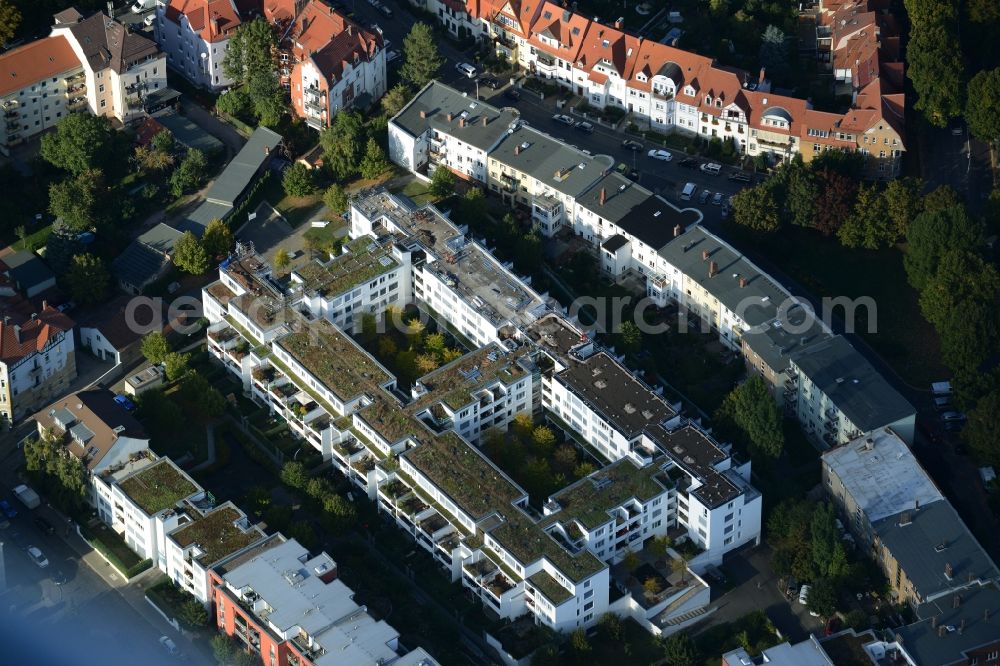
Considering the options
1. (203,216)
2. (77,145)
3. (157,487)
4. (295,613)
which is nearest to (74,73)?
(77,145)

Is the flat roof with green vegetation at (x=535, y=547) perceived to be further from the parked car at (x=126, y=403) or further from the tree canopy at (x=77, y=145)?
the tree canopy at (x=77, y=145)

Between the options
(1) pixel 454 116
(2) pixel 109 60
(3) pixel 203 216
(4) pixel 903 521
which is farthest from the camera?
(2) pixel 109 60

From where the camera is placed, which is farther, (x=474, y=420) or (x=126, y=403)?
(x=126, y=403)

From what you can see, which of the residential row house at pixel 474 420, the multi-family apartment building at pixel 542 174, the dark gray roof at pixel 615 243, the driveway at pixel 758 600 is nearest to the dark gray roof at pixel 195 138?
the residential row house at pixel 474 420

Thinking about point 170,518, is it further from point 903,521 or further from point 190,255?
point 903,521

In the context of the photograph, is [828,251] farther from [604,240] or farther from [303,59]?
[303,59]

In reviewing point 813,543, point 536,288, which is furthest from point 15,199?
point 813,543
